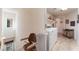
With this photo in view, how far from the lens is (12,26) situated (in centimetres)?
187

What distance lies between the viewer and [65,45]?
5.94ft

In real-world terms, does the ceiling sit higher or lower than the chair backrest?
higher

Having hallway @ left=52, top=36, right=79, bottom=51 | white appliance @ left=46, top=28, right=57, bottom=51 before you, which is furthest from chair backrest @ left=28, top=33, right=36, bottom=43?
hallway @ left=52, top=36, right=79, bottom=51

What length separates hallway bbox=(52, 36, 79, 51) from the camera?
5.91 feet

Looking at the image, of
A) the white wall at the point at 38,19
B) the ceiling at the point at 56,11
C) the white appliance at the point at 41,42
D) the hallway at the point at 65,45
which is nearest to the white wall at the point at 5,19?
the white wall at the point at 38,19

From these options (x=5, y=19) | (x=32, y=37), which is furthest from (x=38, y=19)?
(x=5, y=19)

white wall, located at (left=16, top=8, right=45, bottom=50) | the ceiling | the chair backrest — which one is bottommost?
the chair backrest

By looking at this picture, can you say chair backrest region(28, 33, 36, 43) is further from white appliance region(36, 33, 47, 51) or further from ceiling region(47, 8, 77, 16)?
ceiling region(47, 8, 77, 16)

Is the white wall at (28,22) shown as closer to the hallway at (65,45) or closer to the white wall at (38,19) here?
the white wall at (38,19)

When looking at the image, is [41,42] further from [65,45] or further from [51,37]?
[65,45]
